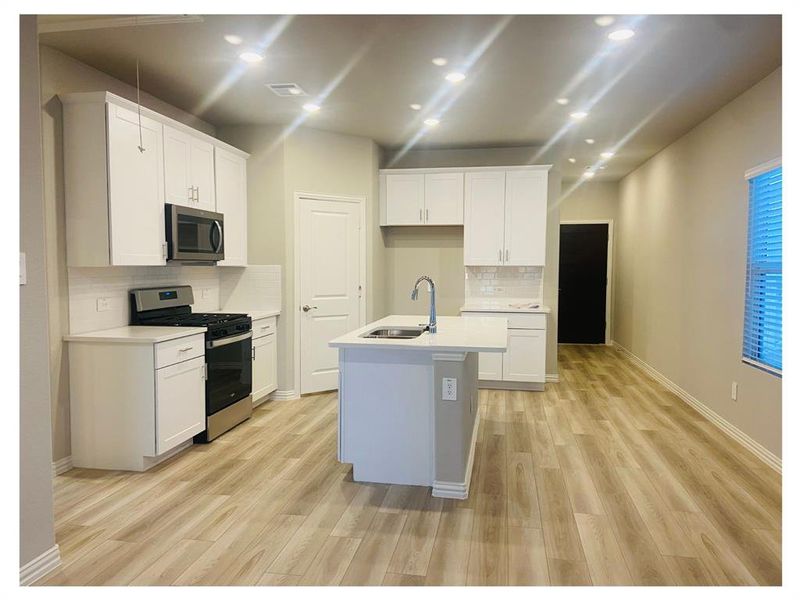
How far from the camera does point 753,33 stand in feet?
9.83

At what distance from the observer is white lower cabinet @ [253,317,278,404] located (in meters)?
4.67

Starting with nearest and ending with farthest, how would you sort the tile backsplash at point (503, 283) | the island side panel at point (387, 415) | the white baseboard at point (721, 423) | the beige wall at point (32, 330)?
the beige wall at point (32, 330), the island side panel at point (387, 415), the white baseboard at point (721, 423), the tile backsplash at point (503, 283)

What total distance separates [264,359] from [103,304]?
1508 mm

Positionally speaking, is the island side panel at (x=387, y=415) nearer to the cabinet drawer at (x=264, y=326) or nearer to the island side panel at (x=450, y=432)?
the island side panel at (x=450, y=432)

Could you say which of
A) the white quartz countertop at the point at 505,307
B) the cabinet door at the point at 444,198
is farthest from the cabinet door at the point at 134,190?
the white quartz countertop at the point at 505,307

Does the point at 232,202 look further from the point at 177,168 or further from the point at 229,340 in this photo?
the point at 229,340

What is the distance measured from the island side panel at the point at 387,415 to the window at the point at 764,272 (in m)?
2.31

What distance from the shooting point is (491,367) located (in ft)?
18.4

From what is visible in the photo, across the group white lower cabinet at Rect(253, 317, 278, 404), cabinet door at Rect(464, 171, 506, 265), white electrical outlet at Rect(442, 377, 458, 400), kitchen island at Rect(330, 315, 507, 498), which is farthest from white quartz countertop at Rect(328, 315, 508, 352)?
cabinet door at Rect(464, 171, 506, 265)

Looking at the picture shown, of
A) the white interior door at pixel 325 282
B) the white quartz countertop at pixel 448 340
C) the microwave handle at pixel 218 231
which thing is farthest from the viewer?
the white interior door at pixel 325 282

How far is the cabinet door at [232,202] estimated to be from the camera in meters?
4.56

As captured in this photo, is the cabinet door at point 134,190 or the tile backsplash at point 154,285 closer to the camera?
the cabinet door at point 134,190

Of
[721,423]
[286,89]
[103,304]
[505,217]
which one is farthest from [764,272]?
[103,304]

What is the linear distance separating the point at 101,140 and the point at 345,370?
207cm
